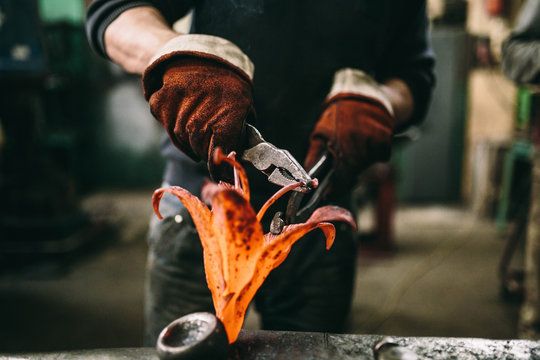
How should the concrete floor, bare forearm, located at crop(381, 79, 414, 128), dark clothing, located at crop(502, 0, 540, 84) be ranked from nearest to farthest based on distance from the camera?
1. bare forearm, located at crop(381, 79, 414, 128)
2. dark clothing, located at crop(502, 0, 540, 84)
3. the concrete floor

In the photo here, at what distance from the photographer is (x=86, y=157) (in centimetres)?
588

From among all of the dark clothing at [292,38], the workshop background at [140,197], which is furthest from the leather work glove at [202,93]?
the workshop background at [140,197]

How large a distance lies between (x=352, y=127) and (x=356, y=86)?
11 cm

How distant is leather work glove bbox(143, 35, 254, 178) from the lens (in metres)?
0.71

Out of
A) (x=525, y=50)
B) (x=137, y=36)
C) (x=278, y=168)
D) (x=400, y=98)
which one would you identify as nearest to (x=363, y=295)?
(x=525, y=50)

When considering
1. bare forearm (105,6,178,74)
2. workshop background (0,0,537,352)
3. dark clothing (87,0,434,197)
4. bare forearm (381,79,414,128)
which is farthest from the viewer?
workshop background (0,0,537,352)

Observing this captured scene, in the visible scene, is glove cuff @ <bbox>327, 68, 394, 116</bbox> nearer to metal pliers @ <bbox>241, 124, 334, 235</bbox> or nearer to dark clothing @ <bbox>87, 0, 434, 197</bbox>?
dark clothing @ <bbox>87, 0, 434, 197</bbox>

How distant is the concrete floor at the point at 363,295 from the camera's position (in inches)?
96.5

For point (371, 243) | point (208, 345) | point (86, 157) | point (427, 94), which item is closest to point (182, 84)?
point (208, 345)

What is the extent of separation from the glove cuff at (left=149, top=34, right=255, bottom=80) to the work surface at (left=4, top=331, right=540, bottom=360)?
Result: 1.58 feet

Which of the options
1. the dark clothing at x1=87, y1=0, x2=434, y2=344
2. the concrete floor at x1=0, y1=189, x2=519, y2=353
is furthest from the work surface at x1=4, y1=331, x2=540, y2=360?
the concrete floor at x1=0, y1=189, x2=519, y2=353

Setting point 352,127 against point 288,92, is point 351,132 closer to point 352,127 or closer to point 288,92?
point 352,127

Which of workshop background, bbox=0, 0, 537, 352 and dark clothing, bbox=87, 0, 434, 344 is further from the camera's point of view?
workshop background, bbox=0, 0, 537, 352

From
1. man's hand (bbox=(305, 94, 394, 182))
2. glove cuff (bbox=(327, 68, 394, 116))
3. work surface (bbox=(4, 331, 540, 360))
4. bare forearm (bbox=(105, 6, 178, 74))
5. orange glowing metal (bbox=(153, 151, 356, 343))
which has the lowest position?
work surface (bbox=(4, 331, 540, 360))
